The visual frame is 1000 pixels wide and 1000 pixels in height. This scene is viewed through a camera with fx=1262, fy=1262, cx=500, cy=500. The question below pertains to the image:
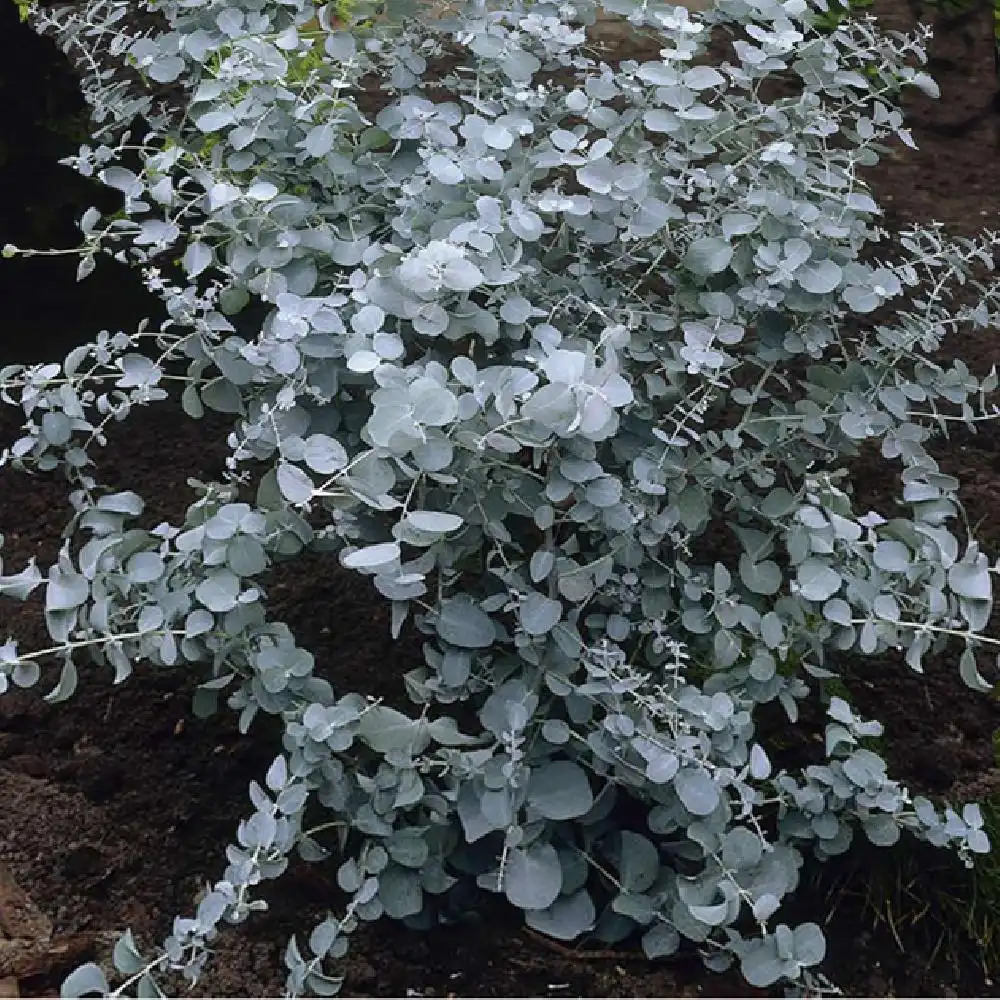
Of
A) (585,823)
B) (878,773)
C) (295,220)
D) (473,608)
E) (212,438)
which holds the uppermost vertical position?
(295,220)

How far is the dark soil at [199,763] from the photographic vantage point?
168 centimetres

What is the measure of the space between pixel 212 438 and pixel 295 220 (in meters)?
0.96

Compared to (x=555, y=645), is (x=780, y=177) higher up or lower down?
higher up

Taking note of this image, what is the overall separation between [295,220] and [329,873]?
0.89 metres

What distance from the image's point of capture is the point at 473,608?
1.48 meters

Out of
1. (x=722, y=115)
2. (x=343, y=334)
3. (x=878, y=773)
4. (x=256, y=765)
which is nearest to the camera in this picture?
→ (x=343, y=334)

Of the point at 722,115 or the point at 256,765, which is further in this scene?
the point at 256,765

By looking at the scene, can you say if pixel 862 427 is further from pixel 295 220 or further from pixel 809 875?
pixel 295 220

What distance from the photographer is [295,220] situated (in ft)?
5.33

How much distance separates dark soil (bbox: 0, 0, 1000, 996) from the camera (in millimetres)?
1685

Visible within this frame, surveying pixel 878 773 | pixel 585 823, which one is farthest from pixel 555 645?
pixel 878 773

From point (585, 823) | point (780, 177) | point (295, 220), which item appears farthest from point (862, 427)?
point (295, 220)

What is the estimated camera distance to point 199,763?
6.32 ft

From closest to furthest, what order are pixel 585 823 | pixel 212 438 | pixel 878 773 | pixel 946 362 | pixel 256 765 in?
pixel 878 773
pixel 585 823
pixel 256 765
pixel 212 438
pixel 946 362
